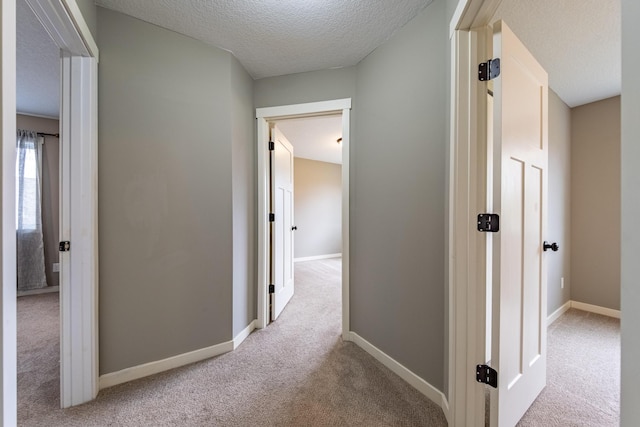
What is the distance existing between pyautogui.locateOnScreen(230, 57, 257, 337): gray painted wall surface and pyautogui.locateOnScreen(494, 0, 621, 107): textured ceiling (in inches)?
71.2

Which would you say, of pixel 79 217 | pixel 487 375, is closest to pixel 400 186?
pixel 487 375

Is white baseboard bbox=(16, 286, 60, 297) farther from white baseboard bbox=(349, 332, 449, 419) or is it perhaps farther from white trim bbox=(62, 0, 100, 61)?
white baseboard bbox=(349, 332, 449, 419)

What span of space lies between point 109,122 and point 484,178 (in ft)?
6.78

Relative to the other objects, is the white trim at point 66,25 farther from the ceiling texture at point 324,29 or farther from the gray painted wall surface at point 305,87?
the gray painted wall surface at point 305,87

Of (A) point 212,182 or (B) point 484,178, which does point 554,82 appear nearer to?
(B) point 484,178

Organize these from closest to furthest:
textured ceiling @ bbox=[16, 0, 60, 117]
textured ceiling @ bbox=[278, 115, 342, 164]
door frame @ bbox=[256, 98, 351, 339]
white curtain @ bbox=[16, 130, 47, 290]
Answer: textured ceiling @ bbox=[16, 0, 60, 117] → door frame @ bbox=[256, 98, 351, 339] → white curtain @ bbox=[16, 130, 47, 290] → textured ceiling @ bbox=[278, 115, 342, 164]

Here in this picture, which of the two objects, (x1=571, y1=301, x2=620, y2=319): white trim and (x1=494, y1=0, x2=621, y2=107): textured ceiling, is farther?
(x1=571, y1=301, x2=620, y2=319): white trim

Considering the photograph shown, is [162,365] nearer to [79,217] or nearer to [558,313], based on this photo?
[79,217]

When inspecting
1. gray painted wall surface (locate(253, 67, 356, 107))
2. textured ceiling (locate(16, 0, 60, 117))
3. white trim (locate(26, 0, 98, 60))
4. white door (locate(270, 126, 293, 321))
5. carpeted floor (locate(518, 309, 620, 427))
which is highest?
textured ceiling (locate(16, 0, 60, 117))

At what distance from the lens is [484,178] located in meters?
1.21

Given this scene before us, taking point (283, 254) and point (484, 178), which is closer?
point (484, 178)

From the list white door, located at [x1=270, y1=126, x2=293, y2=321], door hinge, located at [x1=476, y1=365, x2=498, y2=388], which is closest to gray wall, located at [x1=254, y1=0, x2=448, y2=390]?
door hinge, located at [x1=476, y1=365, x2=498, y2=388]

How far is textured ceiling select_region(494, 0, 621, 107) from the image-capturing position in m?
1.56

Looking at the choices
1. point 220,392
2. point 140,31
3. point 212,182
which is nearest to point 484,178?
point 212,182
